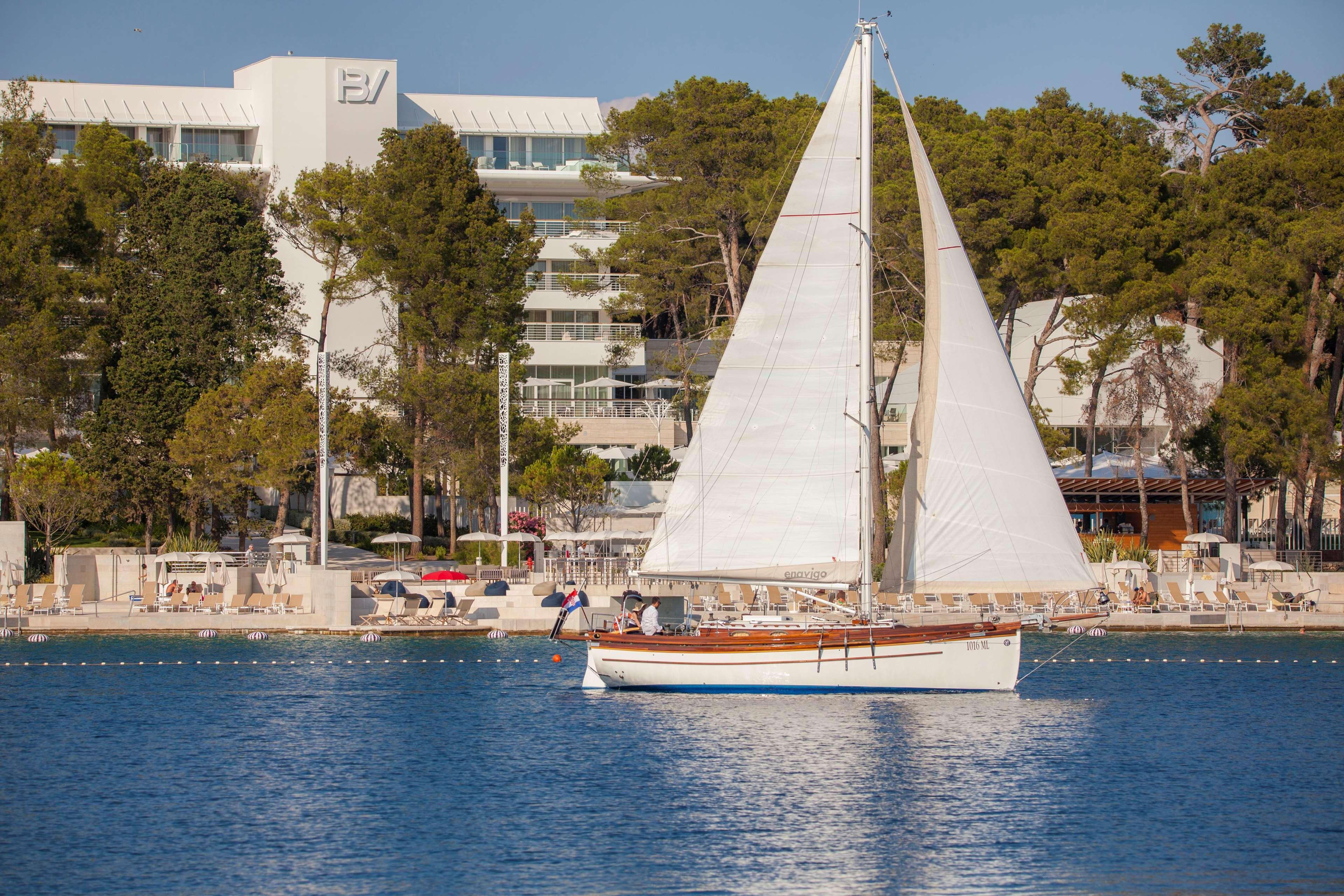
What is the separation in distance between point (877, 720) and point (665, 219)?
37.0 m

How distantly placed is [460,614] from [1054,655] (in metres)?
16.9

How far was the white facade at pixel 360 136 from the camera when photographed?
7456 cm

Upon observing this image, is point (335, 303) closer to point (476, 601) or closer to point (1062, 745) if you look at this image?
point (476, 601)

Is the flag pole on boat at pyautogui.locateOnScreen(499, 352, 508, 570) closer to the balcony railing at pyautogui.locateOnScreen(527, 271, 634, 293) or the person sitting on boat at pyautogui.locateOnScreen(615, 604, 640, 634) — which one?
the balcony railing at pyautogui.locateOnScreen(527, 271, 634, 293)

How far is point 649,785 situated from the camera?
77.9 ft

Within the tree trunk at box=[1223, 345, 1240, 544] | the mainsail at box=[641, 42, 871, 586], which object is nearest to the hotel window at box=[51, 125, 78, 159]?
the tree trunk at box=[1223, 345, 1240, 544]

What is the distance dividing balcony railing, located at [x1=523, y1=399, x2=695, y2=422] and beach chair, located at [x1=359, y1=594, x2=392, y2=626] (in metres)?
25.6

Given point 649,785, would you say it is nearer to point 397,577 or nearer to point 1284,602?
point 397,577

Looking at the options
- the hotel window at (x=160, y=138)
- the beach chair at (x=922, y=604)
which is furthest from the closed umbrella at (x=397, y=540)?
the hotel window at (x=160, y=138)

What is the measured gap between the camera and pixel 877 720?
1124 inches

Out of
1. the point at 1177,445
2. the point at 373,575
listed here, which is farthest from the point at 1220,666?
the point at 373,575

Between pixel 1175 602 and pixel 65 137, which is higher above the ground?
pixel 65 137

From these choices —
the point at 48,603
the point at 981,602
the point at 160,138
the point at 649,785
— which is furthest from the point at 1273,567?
the point at 160,138

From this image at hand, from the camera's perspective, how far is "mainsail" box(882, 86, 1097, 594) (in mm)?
28062
